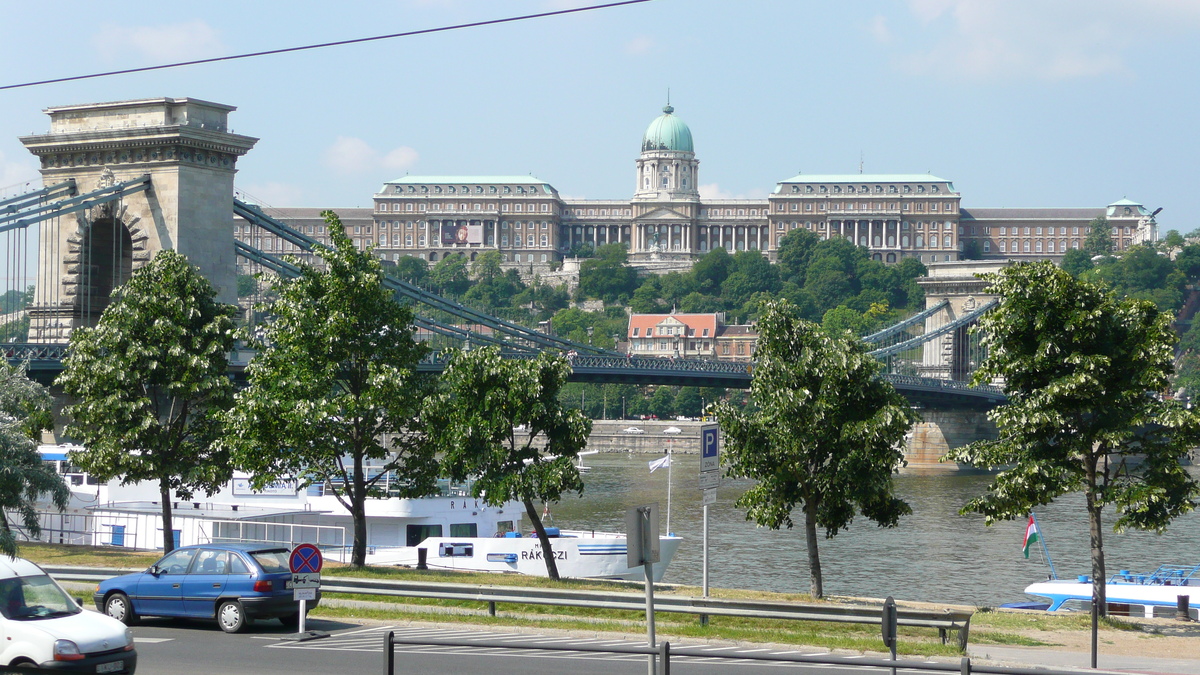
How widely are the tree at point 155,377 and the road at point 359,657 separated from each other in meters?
12.5

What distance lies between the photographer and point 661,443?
A: 119 meters

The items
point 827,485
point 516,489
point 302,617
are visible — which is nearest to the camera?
point 302,617

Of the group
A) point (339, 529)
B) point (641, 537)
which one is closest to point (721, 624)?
point (641, 537)

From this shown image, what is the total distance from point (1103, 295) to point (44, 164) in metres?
39.1

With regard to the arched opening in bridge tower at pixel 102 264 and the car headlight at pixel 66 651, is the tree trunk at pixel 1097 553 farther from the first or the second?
the arched opening in bridge tower at pixel 102 264

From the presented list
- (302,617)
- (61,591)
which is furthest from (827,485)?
(61,591)

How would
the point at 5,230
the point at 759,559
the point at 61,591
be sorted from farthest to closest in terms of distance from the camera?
the point at 5,230
the point at 759,559
the point at 61,591

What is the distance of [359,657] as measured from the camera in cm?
1719

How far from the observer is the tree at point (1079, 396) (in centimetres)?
2361

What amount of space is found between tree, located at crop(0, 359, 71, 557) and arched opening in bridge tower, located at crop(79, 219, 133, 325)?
1598cm

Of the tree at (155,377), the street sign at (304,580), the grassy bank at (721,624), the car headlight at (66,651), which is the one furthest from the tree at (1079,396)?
the tree at (155,377)

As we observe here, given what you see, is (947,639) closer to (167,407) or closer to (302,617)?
(302,617)

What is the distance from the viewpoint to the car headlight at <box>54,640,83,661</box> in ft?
45.9

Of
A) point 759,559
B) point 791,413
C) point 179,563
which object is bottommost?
point 759,559
